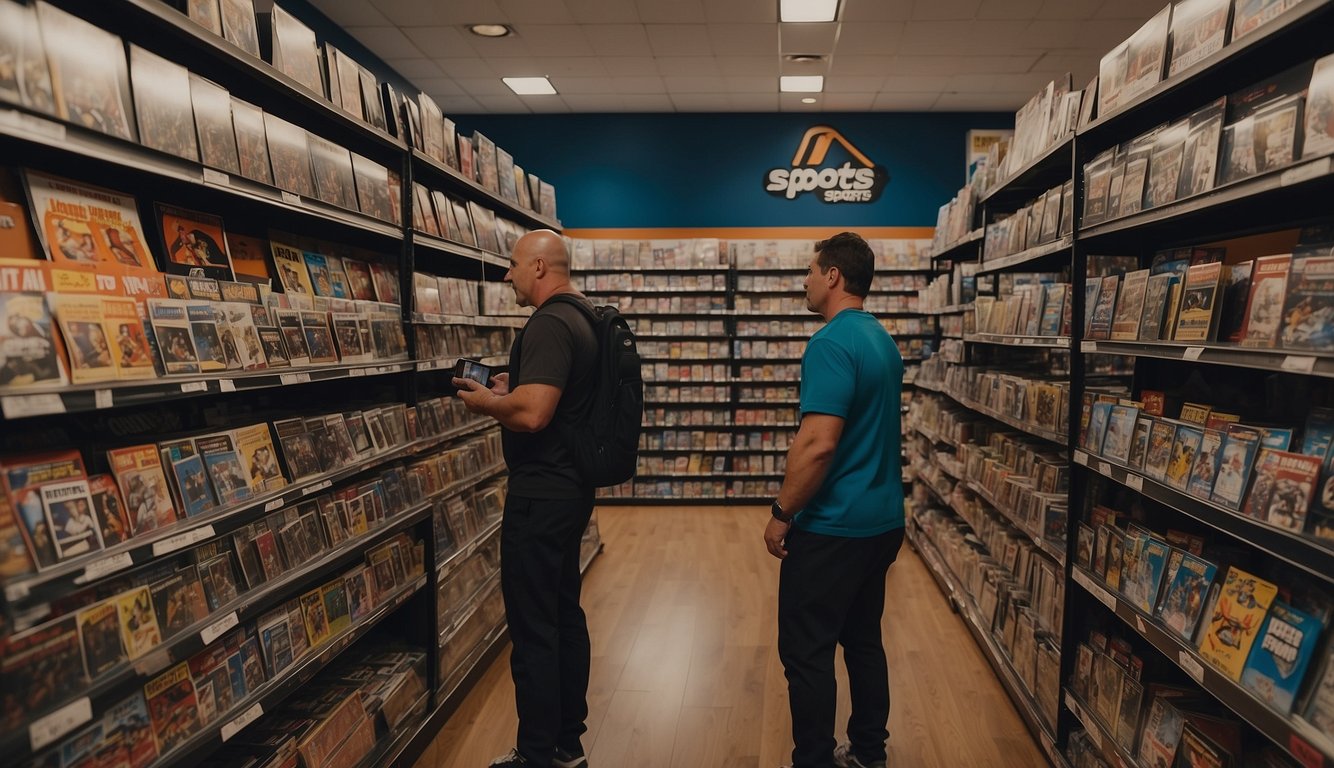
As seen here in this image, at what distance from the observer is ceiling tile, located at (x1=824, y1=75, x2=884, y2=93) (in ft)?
22.1

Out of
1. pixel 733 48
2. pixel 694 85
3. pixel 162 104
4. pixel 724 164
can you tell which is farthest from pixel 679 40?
pixel 162 104

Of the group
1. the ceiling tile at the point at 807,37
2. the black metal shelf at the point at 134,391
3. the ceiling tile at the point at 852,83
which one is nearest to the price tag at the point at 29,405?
the black metal shelf at the point at 134,391

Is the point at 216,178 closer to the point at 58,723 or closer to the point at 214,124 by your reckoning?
the point at 214,124

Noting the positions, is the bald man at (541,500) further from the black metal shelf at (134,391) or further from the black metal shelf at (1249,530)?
the black metal shelf at (1249,530)

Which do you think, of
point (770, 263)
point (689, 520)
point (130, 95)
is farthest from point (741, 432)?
point (130, 95)

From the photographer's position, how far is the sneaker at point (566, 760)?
8.64ft

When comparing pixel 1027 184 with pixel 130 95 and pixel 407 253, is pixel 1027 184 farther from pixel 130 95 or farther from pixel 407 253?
pixel 130 95

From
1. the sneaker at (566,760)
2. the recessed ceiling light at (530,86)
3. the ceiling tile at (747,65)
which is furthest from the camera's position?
the recessed ceiling light at (530,86)

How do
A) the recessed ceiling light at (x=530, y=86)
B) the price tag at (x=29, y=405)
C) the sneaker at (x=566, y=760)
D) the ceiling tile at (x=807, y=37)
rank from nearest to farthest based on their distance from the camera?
the price tag at (x=29, y=405)
the sneaker at (x=566, y=760)
the ceiling tile at (x=807, y=37)
the recessed ceiling light at (x=530, y=86)

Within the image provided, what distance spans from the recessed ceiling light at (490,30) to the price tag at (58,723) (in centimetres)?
541

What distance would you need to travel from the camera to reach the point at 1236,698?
5.33ft

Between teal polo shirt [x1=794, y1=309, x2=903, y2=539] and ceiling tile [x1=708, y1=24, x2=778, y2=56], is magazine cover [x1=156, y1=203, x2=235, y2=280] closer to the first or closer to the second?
teal polo shirt [x1=794, y1=309, x2=903, y2=539]

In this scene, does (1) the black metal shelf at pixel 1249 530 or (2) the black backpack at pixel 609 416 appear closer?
(1) the black metal shelf at pixel 1249 530

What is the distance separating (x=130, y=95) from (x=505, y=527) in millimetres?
1572
